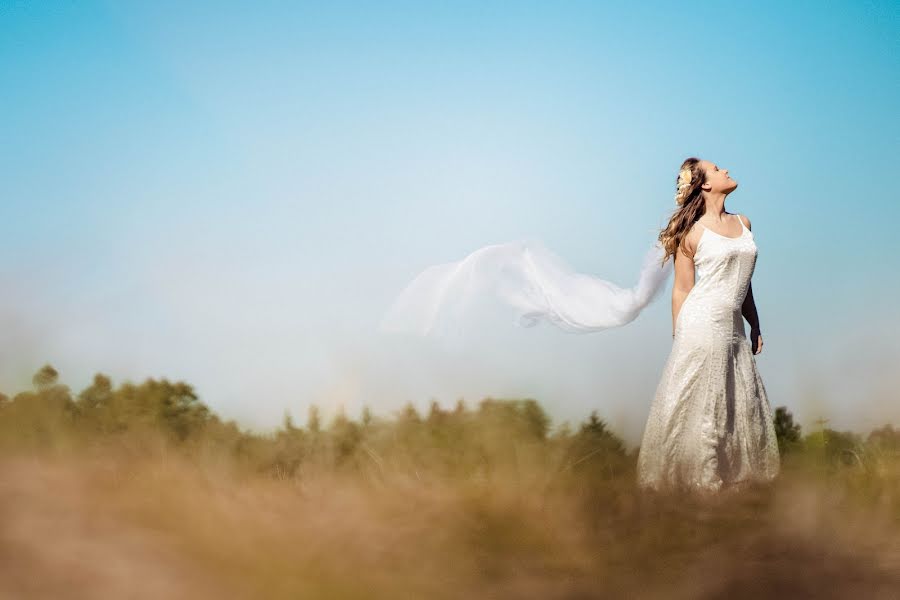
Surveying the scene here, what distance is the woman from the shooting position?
14.4 ft

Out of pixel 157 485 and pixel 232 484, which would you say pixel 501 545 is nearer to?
pixel 232 484

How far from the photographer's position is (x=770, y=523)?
2.63m

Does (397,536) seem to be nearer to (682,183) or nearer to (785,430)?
(682,183)

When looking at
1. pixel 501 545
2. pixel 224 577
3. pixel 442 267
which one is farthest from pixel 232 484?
pixel 442 267

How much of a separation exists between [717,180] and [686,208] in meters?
0.25

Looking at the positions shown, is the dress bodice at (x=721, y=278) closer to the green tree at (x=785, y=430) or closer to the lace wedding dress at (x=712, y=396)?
the lace wedding dress at (x=712, y=396)

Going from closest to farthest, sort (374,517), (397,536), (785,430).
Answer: (397,536) → (374,517) → (785,430)

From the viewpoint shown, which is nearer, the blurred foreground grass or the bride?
the blurred foreground grass

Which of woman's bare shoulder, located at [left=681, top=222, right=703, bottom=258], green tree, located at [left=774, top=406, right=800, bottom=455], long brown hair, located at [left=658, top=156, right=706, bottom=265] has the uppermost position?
long brown hair, located at [left=658, top=156, right=706, bottom=265]

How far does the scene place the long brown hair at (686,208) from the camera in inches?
Result: 182

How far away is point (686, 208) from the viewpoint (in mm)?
4641

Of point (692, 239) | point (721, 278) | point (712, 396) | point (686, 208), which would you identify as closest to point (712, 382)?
point (712, 396)

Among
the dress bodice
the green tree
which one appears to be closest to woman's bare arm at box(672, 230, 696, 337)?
the dress bodice

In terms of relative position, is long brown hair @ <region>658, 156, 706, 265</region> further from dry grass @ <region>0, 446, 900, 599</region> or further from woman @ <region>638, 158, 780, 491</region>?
dry grass @ <region>0, 446, 900, 599</region>
